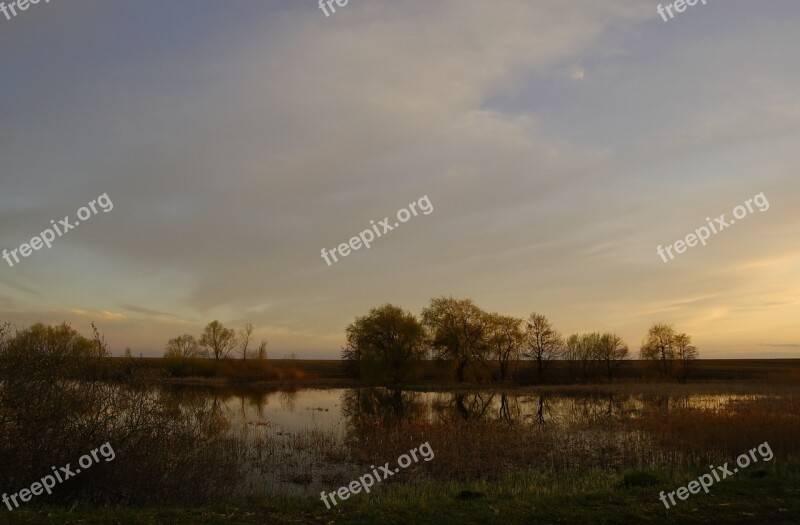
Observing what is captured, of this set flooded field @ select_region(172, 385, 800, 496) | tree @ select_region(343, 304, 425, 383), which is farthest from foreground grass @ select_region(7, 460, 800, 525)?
tree @ select_region(343, 304, 425, 383)

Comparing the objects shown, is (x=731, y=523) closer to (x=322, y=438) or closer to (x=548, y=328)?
(x=322, y=438)

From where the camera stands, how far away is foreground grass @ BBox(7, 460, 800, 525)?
9828 millimetres

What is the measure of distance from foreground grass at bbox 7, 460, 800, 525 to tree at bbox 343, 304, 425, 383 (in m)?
58.5

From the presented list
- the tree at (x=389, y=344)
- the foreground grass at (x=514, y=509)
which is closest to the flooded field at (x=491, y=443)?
A: the foreground grass at (x=514, y=509)

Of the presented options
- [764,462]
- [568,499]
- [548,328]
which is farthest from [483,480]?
[548,328]

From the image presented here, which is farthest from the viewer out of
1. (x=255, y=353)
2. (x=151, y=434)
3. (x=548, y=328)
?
(x=255, y=353)

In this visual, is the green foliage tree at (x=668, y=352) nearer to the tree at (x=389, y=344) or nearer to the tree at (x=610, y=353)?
the tree at (x=610, y=353)

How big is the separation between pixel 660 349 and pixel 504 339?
22953 millimetres

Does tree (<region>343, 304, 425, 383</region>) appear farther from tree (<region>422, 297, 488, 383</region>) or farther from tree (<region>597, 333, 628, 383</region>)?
tree (<region>597, 333, 628, 383</region>)

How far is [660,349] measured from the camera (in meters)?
78.8

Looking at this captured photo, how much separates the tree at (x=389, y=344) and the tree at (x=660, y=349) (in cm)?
3308

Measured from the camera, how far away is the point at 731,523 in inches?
380

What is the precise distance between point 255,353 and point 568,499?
94.9m

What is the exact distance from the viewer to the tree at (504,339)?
74850 millimetres
